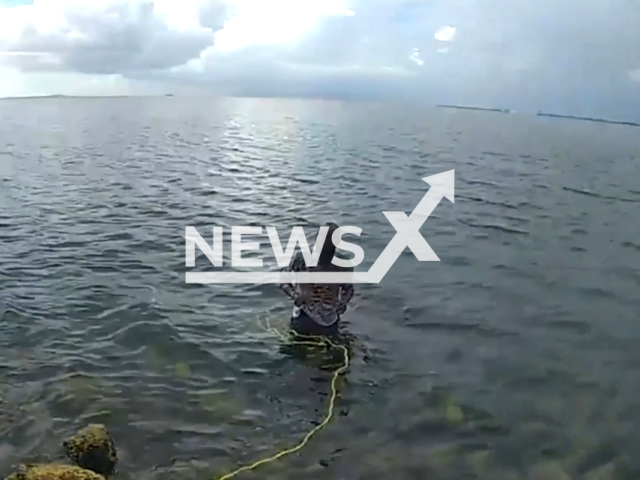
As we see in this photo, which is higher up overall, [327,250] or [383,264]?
[327,250]

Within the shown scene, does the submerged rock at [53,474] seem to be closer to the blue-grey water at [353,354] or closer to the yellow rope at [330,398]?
the blue-grey water at [353,354]

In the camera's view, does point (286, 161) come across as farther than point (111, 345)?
Yes

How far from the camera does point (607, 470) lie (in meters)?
9.16

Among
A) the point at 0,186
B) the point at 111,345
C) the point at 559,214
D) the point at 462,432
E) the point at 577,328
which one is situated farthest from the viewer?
the point at 0,186

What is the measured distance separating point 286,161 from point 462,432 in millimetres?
38254

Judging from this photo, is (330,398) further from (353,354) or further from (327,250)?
(327,250)

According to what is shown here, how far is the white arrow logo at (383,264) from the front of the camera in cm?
1225

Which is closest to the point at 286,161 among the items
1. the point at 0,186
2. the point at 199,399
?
the point at 0,186

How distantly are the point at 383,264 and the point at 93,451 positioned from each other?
12.0m

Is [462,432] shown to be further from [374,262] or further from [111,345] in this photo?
[374,262]

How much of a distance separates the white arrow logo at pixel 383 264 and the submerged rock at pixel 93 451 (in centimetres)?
493

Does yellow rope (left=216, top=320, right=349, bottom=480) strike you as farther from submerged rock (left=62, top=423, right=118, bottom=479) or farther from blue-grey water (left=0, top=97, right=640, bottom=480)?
submerged rock (left=62, top=423, right=118, bottom=479)

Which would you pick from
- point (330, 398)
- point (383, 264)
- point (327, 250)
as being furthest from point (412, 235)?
point (330, 398)

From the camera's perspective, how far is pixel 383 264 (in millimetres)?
18938
